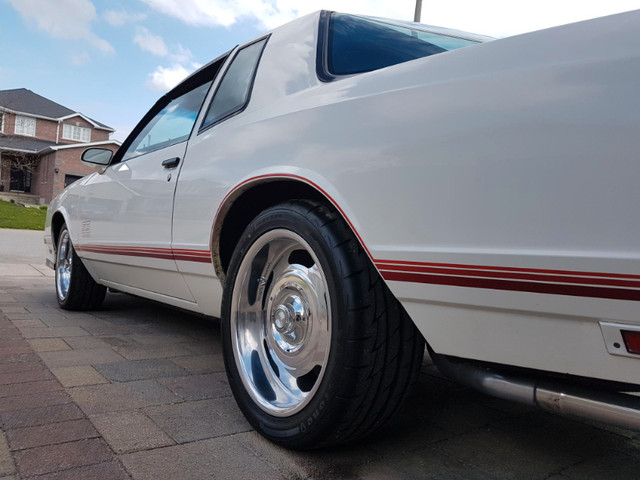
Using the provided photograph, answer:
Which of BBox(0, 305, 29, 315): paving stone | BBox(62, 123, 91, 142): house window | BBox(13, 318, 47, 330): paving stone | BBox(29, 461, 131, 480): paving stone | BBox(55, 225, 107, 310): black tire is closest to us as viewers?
BBox(29, 461, 131, 480): paving stone

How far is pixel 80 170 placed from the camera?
33438mm

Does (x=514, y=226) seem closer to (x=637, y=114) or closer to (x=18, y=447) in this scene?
(x=637, y=114)

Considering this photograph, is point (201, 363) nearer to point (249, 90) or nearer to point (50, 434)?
point (50, 434)

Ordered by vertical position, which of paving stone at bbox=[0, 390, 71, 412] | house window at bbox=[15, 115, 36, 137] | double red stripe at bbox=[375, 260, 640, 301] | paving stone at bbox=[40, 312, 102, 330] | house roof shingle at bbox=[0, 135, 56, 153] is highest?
house window at bbox=[15, 115, 36, 137]

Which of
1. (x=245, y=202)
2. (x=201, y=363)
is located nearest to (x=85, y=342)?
(x=201, y=363)

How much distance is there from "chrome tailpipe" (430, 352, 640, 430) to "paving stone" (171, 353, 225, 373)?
1.55 meters

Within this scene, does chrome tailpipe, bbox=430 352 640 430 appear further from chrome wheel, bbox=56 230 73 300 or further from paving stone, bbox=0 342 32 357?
chrome wheel, bbox=56 230 73 300

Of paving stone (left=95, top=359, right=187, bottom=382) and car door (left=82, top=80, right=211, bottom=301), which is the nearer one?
paving stone (left=95, top=359, right=187, bottom=382)

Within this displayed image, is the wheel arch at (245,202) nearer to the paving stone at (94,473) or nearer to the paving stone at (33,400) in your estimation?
the paving stone at (33,400)

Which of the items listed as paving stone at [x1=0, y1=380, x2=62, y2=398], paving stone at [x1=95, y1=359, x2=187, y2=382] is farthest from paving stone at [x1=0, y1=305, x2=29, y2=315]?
paving stone at [x1=0, y1=380, x2=62, y2=398]

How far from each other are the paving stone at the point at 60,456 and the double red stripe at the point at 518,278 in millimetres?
1042

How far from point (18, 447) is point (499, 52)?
5.96 feet

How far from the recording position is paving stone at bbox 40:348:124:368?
2680 mm

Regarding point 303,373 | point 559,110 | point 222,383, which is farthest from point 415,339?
point 222,383
